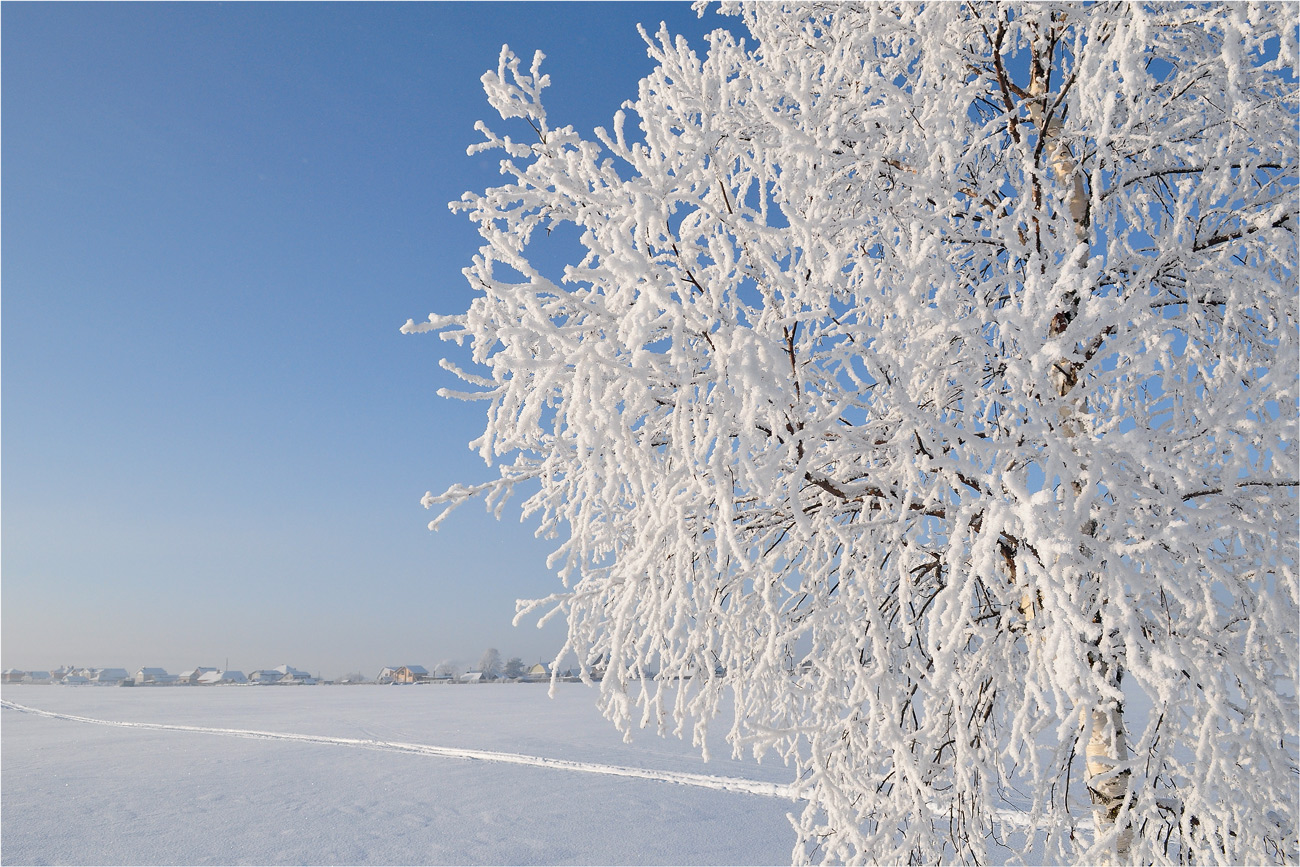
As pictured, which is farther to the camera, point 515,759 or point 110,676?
point 110,676

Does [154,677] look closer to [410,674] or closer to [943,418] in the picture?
[410,674]

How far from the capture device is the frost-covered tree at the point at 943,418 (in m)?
2.00

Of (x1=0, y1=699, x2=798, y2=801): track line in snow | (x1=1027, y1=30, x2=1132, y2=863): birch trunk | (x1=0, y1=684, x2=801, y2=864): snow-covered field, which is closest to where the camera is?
(x1=1027, y1=30, x2=1132, y2=863): birch trunk

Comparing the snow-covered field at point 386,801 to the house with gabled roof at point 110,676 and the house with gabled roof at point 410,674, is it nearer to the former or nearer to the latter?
the house with gabled roof at point 410,674

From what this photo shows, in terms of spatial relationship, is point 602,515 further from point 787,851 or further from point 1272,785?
point 787,851

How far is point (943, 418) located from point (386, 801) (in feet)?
29.0

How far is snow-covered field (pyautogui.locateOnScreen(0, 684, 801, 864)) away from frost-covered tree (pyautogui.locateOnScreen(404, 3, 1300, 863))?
515 cm

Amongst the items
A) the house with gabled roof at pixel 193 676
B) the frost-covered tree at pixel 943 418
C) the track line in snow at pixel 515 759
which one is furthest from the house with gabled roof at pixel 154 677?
the frost-covered tree at pixel 943 418

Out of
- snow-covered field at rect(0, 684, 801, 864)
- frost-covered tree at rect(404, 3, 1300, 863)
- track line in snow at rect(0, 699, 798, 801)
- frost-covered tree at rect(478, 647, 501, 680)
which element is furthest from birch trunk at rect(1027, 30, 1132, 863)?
frost-covered tree at rect(478, 647, 501, 680)

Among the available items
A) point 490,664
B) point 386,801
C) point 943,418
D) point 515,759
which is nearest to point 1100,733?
point 943,418

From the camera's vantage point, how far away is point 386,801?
8914 millimetres

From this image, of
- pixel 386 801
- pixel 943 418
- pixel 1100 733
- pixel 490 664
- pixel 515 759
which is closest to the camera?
pixel 1100 733

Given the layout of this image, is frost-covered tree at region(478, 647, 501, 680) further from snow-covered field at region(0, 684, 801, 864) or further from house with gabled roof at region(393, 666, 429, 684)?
snow-covered field at region(0, 684, 801, 864)

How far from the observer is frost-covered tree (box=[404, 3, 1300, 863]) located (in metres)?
2.00
